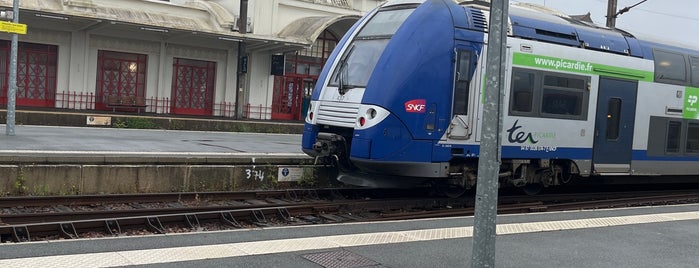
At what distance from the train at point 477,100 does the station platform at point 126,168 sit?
6.78 ft

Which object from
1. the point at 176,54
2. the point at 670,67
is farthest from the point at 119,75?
the point at 670,67

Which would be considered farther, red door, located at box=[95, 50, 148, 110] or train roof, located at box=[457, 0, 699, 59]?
red door, located at box=[95, 50, 148, 110]

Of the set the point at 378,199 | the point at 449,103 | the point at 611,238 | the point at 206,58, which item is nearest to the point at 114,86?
the point at 206,58

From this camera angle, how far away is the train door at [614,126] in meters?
11.7

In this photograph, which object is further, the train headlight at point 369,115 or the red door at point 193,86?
the red door at point 193,86

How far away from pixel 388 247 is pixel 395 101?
3.01 m

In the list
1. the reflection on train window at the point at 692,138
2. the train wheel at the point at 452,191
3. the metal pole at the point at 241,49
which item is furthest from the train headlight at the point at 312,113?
the metal pole at the point at 241,49

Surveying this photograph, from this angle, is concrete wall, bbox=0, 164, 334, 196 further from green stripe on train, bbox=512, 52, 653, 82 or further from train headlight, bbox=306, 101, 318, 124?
green stripe on train, bbox=512, 52, 653, 82

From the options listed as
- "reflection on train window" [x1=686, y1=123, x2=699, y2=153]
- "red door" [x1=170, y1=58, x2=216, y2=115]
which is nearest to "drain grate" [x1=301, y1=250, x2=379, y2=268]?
"reflection on train window" [x1=686, y1=123, x2=699, y2=153]

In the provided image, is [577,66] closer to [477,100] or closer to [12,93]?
[477,100]

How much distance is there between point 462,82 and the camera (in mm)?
9852

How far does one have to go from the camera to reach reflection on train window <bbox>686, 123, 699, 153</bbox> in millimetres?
13406

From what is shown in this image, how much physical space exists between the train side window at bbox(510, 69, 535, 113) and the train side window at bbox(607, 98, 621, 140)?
214 centimetres

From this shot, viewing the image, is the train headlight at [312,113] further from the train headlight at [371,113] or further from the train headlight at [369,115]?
the train headlight at [371,113]
